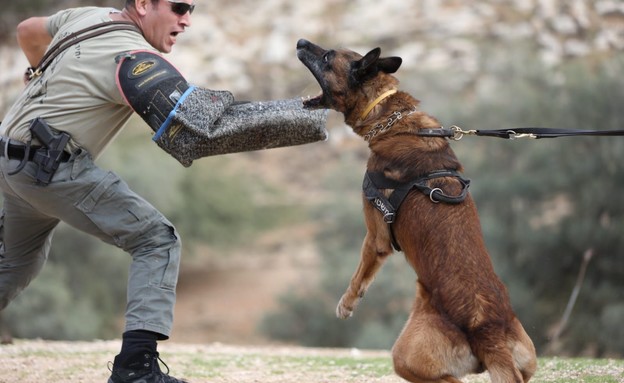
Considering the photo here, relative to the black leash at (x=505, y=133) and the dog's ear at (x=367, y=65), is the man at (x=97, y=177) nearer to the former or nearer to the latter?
the dog's ear at (x=367, y=65)

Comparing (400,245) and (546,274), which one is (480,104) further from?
(400,245)

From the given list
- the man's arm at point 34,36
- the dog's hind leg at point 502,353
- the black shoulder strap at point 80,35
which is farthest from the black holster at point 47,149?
the dog's hind leg at point 502,353

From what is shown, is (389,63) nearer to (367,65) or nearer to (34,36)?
(367,65)

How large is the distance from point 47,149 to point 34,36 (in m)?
1.10

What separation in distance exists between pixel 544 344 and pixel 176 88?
11961 mm

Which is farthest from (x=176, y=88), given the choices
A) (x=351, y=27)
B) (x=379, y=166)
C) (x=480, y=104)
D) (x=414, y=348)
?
Answer: (x=351, y=27)

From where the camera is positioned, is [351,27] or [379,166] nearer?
[379,166]

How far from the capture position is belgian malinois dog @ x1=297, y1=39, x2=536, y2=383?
14.4ft

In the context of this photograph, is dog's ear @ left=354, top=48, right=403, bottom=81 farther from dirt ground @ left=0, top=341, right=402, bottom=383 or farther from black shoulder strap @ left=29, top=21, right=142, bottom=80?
dirt ground @ left=0, top=341, right=402, bottom=383

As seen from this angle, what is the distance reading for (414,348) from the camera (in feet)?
14.5

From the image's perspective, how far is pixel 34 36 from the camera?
5.38 m

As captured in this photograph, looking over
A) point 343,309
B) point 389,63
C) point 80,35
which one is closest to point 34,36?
point 80,35

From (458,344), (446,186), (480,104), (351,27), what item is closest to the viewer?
(458,344)

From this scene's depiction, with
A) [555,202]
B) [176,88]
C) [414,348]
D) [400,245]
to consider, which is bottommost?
[414,348]
